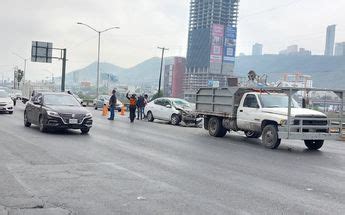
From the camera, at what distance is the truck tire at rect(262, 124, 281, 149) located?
15.8 m

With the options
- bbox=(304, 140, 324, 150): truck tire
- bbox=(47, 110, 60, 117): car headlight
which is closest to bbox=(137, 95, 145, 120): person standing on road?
bbox=(47, 110, 60, 117): car headlight

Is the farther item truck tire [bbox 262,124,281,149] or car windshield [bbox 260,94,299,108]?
car windshield [bbox 260,94,299,108]

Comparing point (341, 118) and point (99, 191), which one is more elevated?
point (341, 118)

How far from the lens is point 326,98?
21891 millimetres

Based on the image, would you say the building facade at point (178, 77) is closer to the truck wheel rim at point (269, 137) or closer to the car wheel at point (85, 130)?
the car wheel at point (85, 130)

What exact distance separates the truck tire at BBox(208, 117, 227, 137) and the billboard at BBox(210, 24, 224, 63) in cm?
5052

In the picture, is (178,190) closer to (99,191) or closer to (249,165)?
(99,191)

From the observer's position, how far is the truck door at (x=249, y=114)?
55.9 ft

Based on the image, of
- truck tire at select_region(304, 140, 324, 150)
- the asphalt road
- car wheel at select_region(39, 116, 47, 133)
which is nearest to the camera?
the asphalt road

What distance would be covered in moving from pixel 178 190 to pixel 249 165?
391 cm

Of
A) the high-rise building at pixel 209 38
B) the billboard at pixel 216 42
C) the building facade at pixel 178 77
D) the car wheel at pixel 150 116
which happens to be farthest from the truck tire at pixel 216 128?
the building facade at pixel 178 77

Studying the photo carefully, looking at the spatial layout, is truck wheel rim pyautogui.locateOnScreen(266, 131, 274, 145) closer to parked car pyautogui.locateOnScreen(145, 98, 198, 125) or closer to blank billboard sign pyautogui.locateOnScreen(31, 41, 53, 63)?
parked car pyautogui.locateOnScreen(145, 98, 198, 125)

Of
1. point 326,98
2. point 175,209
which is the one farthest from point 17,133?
point 326,98

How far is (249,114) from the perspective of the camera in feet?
57.1
